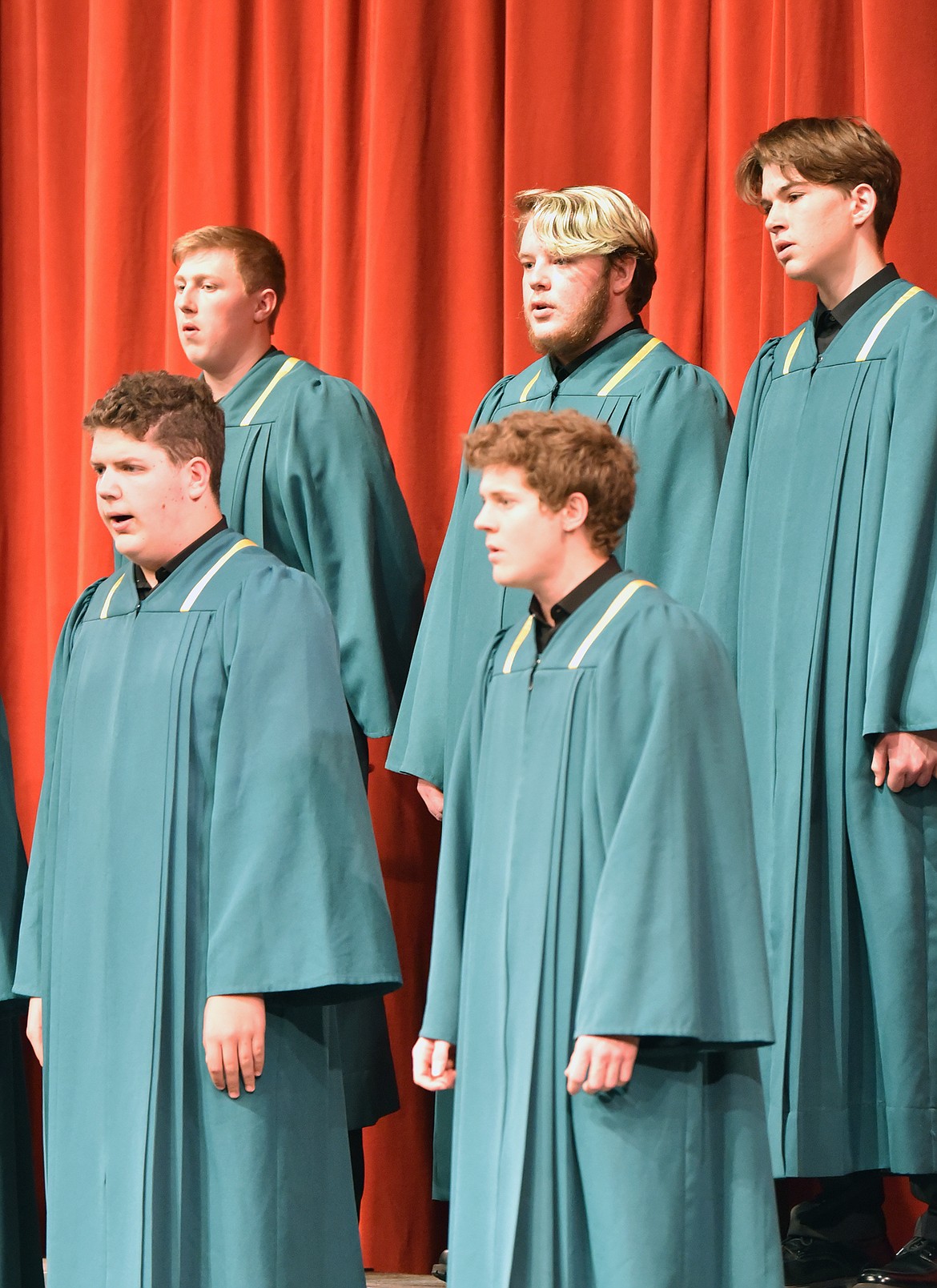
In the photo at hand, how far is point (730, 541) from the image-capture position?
11.6 ft

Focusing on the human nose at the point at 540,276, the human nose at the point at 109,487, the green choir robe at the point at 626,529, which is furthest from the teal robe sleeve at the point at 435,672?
the human nose at the point at 109,487

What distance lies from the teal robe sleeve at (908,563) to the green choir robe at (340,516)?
123 cm

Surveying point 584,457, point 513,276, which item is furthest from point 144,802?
point 513,276

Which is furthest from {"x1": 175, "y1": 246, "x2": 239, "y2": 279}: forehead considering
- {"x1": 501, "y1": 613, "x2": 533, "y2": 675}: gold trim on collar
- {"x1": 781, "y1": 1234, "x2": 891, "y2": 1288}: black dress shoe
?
{"x1": 781, "y1": 1234, "x2": 891, "y2": 1288}: black dress shoe

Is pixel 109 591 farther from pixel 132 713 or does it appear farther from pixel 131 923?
pixel 131 923

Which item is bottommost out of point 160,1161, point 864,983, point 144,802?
point 160,1161

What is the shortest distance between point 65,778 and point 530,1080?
1116 mm

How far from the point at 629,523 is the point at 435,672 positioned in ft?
1.79

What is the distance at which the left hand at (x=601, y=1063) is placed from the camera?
8.15ft

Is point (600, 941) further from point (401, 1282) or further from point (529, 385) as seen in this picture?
point (401, 1282)

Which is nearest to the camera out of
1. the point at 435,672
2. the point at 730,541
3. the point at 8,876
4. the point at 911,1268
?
the point at 911,1268

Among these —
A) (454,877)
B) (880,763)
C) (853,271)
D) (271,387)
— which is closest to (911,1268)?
(880,763)

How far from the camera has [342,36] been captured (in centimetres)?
482

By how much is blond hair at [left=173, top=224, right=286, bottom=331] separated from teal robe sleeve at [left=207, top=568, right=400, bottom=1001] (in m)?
1.35
